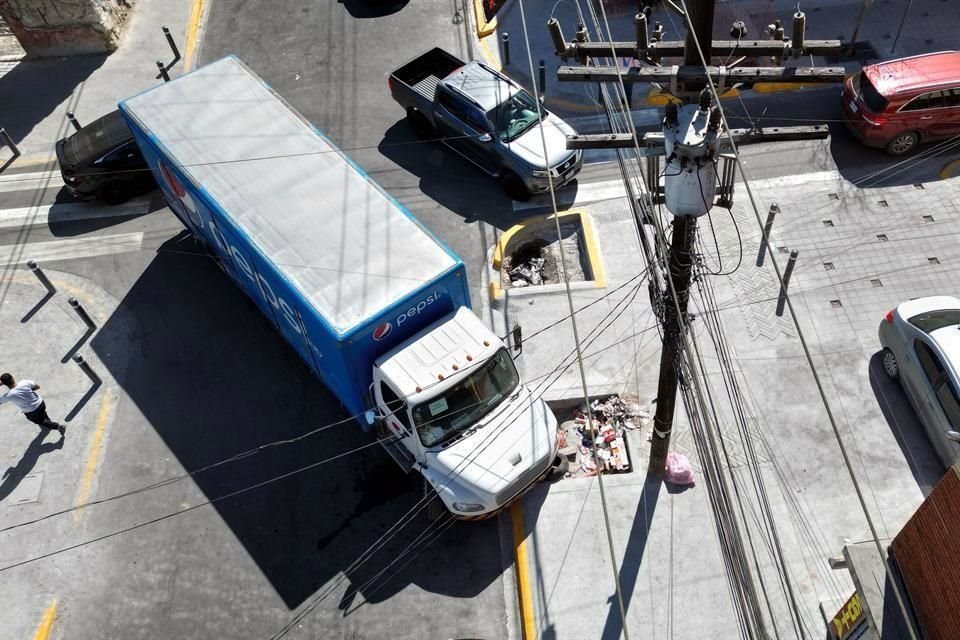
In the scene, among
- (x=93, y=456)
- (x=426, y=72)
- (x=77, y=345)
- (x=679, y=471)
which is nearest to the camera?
(x=679, y=471)

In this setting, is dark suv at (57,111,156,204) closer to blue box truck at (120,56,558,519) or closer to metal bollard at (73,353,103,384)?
blue box truck at (120,56,558,519)

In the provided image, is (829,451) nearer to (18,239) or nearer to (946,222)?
(946,222)

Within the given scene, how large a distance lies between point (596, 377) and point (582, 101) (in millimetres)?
7303

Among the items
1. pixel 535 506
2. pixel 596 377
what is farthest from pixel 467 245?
pixel 535 506

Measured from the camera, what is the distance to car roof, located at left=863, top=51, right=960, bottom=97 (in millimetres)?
15180

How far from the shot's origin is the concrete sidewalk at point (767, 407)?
10883 millimetres

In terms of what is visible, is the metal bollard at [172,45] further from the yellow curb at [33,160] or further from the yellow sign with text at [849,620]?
the yellow sign with text at [849,620]

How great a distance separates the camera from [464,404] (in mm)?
11273

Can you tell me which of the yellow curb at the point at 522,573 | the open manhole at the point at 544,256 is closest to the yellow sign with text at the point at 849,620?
the yellow curb at the point at 522,573

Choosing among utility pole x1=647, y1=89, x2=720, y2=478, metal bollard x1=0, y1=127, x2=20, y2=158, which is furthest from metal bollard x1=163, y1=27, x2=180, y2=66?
utility pole x1=647, y1=89, x2=720, y2=478

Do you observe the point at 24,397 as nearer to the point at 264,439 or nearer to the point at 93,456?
the point at 93,456

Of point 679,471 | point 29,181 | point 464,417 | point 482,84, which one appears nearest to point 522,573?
point 464,417

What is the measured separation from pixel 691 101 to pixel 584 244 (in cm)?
708

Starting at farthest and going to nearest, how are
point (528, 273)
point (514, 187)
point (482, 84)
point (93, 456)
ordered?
point (482, 84) → point (514, 187) → point (528, 273) → point (93, 456)
